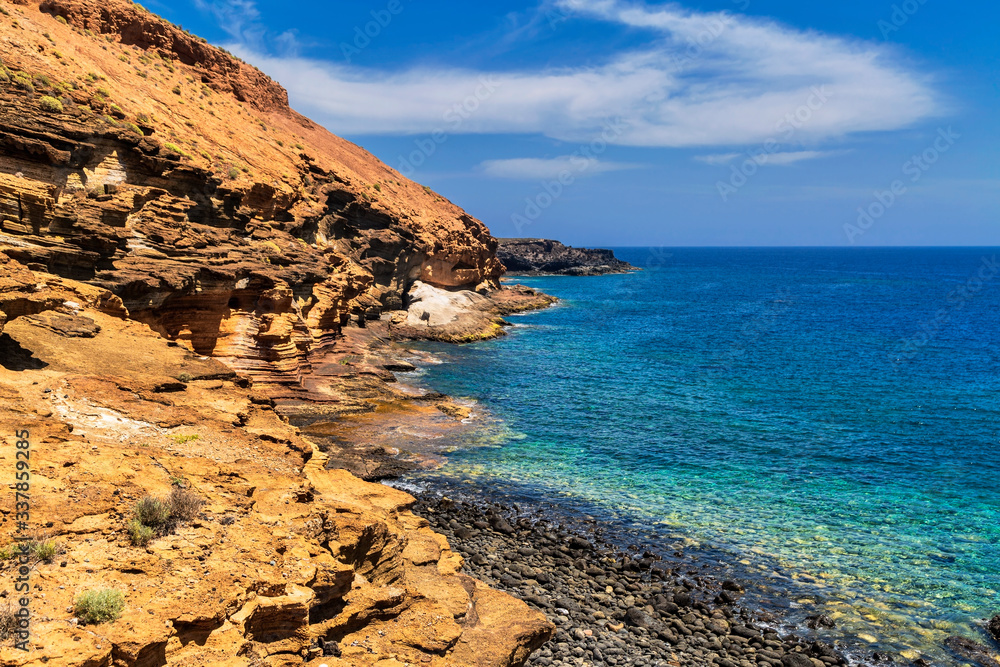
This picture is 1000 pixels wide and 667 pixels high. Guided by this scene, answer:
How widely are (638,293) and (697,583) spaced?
109 m

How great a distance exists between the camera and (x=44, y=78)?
2912 cm

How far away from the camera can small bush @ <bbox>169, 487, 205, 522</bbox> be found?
456 inches

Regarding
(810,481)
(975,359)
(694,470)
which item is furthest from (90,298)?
(975,359)

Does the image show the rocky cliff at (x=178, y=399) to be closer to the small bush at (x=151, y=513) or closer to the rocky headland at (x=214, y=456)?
the rocky headland at (x=214, y=456)

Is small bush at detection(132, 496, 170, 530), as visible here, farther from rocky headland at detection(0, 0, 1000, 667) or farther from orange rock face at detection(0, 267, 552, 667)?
orange rock face at detection(0, 267, 552, 667)

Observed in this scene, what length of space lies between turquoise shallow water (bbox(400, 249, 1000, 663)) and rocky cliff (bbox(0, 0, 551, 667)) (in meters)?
10.6

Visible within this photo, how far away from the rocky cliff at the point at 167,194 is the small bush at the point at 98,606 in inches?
666

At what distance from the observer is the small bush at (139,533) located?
34.7ft

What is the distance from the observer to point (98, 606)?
8.71m

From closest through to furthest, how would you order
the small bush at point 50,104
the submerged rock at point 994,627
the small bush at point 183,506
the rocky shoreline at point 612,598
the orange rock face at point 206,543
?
the orange rock face at point 206,543, the small bush at point 183,506, the rocky shoreline at point 612,598, the submerged rock at point 994,627, the small bush at point 50,104

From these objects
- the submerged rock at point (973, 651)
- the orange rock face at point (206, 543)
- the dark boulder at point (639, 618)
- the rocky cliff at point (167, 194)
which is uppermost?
the rocky cliff at point (167, 194)

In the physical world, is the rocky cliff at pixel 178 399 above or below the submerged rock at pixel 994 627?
above

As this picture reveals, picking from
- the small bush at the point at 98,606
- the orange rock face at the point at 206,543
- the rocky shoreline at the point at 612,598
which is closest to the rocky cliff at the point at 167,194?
the orange rock face at the point at 206,543

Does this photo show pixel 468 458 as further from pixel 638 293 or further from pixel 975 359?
pixel 638 293
